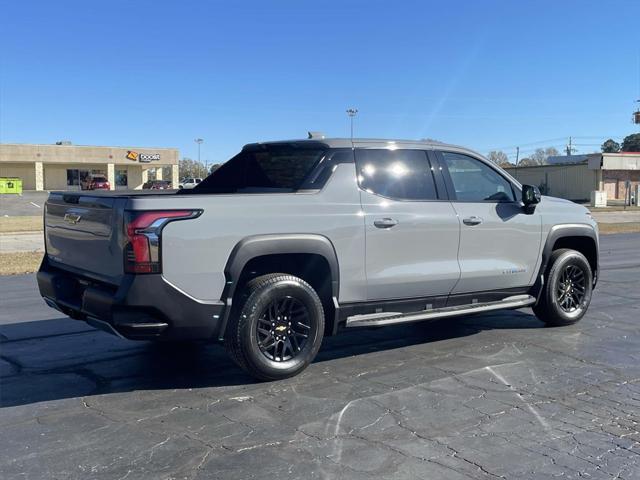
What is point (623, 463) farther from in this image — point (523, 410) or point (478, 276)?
point (478, 276)

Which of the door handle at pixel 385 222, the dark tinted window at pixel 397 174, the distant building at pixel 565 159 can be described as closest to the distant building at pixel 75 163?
the distant building at pixel 565 159

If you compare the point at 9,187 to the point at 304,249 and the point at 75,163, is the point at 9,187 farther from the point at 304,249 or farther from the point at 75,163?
the point at 304,249

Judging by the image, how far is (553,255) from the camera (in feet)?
24.2

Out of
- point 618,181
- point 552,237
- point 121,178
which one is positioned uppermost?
point 618,181

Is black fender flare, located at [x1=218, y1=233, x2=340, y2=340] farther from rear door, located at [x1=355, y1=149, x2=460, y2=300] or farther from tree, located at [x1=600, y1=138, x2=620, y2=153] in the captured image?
tree, located at [x1=600, y1=138, x2=620, y2=153]

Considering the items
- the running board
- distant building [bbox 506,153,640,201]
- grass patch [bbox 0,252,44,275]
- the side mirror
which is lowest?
grass patch [bbox 0,252,44,275]

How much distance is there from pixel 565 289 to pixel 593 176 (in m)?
54.8

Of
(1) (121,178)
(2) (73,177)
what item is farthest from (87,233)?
(1) (121,178)

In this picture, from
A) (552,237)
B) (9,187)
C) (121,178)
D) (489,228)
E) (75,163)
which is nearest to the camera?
(489,228)

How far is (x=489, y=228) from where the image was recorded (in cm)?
656

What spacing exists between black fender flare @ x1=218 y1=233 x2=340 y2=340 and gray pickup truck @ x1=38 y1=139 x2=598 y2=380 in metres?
0.01

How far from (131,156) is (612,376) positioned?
2838 inches

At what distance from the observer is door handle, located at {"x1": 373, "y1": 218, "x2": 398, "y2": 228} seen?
572 cm

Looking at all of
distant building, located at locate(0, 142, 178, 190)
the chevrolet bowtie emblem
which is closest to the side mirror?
the chevrolet bowtie emblem
